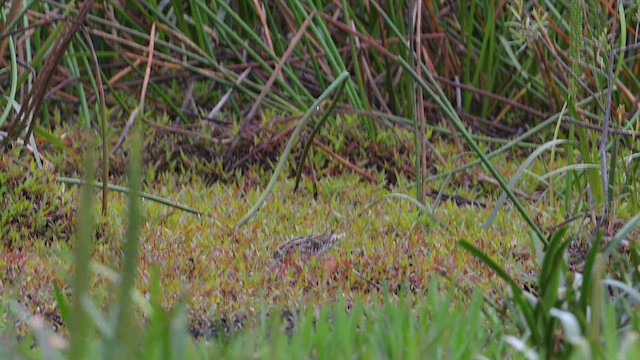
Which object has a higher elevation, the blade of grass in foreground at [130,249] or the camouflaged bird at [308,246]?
the blade of grass in foreground at [130,249]

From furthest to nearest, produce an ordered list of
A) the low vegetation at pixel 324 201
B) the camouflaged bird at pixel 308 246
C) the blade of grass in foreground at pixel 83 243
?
1. the camouflaged bird at pixel 308 246
2. the low vegetation at pixel 324 201
3. the blade of grass in foreground at pixel 83 243

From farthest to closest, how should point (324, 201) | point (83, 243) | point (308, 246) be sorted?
point (324, 201)
point (308, 246)
point (83, 243)

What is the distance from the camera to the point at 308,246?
8.74 ft

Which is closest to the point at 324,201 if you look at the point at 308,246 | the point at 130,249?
the point at 308,246

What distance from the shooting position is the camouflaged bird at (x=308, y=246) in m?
2.62

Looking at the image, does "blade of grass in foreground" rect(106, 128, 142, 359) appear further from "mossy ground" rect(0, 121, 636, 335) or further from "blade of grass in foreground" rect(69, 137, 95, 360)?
"mossy ground" rect(0, 121, 636, 335)

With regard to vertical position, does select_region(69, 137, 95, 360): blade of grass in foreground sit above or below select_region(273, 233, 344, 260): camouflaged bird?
above

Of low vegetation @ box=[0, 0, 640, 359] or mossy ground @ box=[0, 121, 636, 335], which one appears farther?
mossy ground @ box=[0, 121, 636, 335]

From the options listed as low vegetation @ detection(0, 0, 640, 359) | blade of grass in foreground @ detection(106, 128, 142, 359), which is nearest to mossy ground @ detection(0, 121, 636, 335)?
low vegetation @ detection(0, 0, 640, 359)

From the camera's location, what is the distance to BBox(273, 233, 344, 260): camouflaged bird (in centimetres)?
262

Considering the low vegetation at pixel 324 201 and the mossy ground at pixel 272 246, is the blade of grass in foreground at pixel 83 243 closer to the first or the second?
the low vegetation at pixel 324 201

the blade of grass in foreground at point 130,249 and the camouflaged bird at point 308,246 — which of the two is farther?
the camouflaged bird at point 308,246

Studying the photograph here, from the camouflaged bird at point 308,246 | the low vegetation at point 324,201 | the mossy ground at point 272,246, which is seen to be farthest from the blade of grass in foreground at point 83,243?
the camouflaged bird at point 308,246

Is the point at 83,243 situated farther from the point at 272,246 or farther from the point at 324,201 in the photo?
the point at 324,201
